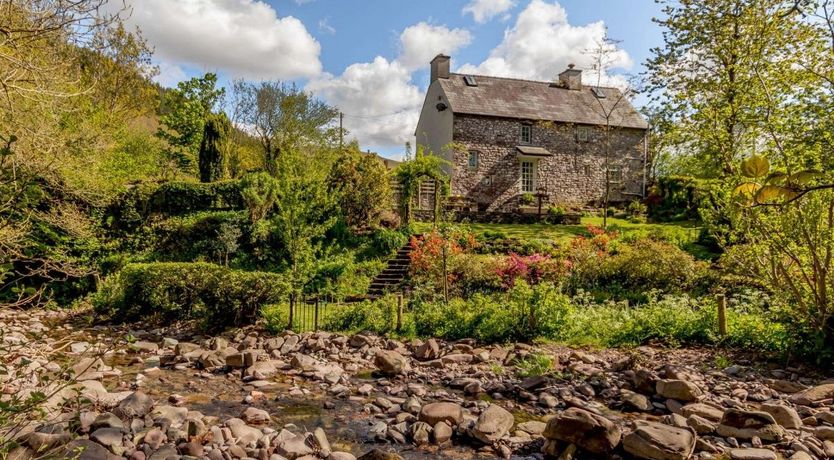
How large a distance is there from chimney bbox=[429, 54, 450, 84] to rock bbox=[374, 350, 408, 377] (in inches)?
921

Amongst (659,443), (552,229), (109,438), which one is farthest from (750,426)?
(552,229)

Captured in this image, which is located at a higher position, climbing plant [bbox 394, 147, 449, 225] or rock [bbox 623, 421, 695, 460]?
climbing plant [bbox 394, 147, 449, 225]

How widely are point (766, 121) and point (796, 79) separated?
4.89ft

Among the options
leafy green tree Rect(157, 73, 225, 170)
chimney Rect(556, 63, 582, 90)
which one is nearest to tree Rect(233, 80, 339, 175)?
leafy green tree Rect(157, 73, 225, 170)

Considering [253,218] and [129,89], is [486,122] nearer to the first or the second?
[253,218]

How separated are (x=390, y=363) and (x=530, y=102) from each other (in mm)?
24220

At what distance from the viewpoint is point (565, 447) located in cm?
518

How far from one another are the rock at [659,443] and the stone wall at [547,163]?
882 inches

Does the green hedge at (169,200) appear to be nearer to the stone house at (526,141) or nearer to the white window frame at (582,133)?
the stone house at (526,141)

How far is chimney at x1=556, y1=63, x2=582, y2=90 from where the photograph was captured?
3072 centimetres

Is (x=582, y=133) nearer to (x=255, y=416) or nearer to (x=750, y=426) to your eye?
(x=750, y=426)

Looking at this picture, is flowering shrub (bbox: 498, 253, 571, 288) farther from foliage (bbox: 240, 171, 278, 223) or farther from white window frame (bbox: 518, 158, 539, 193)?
white window frame (bbox: 518, 158, 539, 193)

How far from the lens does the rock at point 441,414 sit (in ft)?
19.4

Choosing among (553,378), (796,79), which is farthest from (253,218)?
(796,79)
